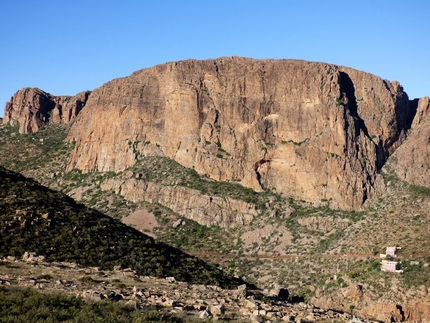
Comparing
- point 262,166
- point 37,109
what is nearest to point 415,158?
point 262,166

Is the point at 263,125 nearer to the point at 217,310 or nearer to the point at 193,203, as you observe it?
the point at 193,203

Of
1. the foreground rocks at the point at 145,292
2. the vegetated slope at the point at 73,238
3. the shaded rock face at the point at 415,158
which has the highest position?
the shaded rock face at the point at 415,158

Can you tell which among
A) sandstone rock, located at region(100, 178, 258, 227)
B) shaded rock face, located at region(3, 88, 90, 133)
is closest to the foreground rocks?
sandstone rock, located at region(100, 178, 258, 227)

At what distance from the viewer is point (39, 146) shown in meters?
109

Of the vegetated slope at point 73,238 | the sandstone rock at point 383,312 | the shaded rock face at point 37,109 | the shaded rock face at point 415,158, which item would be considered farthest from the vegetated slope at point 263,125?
the vegetated slope at point 73,238

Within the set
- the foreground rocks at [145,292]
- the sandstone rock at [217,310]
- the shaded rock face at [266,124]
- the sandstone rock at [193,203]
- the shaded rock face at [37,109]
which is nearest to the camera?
the sandstone rock at [217,310]

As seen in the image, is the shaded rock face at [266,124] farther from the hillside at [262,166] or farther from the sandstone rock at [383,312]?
the sandstone rock at [383,312]

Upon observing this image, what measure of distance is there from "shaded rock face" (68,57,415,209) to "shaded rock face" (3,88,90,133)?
26.7m

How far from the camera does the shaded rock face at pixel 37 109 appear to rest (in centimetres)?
11700

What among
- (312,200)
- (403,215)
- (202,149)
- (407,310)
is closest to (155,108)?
(202,149)

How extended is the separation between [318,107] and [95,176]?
3899 cm

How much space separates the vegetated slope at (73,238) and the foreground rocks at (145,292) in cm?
268

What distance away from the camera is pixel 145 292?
26.1 meters

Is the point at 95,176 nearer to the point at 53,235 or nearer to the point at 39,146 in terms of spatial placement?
the point at 39,146
